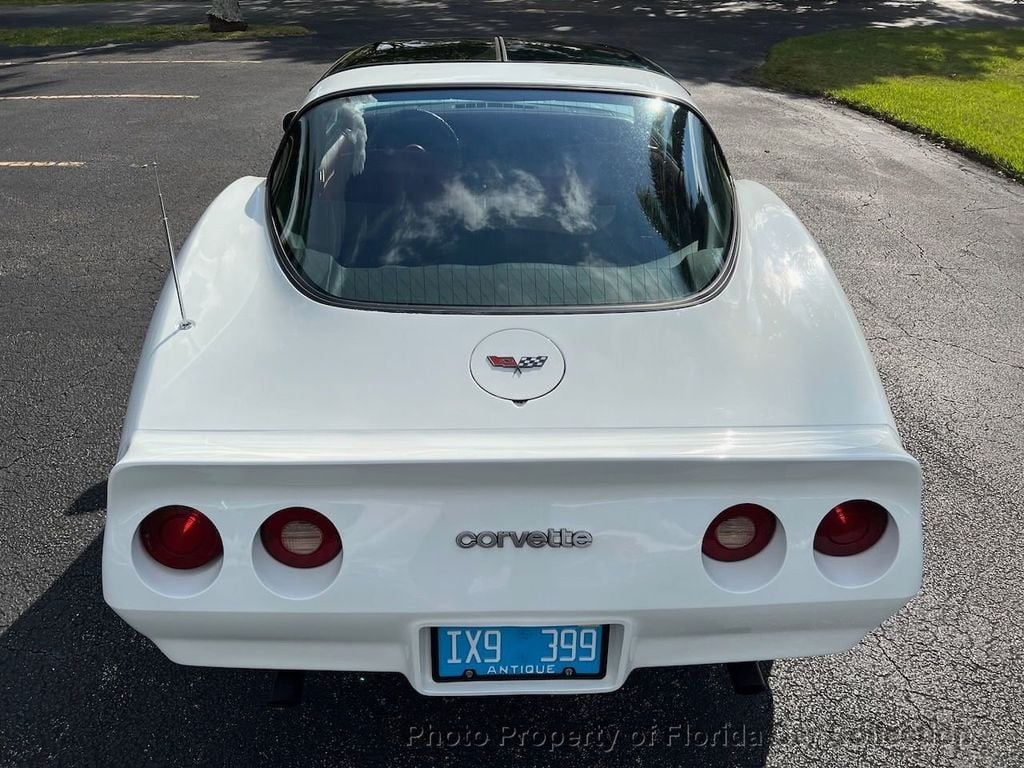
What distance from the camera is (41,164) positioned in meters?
7.33

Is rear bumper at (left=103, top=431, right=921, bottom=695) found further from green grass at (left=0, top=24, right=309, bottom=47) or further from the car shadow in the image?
green grass at (left=0, top=24, right=309, bottom=47)

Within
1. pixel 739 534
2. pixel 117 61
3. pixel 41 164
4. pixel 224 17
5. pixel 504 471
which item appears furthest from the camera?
pixel 224 17

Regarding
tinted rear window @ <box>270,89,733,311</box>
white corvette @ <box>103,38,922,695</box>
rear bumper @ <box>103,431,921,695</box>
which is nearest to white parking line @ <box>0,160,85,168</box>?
tinted rear window @ <box>270,89,733,311</box>

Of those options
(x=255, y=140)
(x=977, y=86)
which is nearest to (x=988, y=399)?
(x=255, y=140)

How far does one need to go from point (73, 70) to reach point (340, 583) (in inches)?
460

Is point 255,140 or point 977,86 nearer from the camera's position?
point 255,140

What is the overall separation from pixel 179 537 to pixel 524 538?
72cm

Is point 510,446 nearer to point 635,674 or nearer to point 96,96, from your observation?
point 635,674

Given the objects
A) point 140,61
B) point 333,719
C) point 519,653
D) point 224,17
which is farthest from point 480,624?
point 224,17

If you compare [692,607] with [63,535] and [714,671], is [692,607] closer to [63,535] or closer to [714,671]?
[714,671]

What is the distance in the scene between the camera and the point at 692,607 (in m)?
1.85

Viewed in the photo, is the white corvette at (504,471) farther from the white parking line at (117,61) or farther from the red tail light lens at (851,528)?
the white parking line at (117,61)

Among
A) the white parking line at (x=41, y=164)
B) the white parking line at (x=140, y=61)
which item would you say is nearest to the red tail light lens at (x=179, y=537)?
the white parking line at (x=41, y=164)

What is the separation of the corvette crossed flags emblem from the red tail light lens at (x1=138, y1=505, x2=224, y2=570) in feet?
2.36
